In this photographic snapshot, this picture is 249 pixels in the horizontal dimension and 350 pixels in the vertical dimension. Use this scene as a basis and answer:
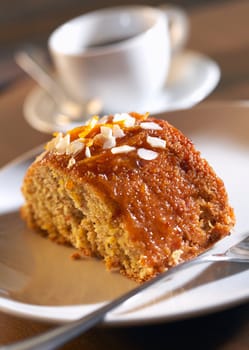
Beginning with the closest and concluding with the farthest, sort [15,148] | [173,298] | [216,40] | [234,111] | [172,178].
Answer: [173,298], [172,178], [234,111], [15,148], [216,40]

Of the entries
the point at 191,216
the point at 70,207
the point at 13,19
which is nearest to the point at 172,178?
the point at 191,216

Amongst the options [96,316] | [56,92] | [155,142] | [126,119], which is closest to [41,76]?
[56,92]

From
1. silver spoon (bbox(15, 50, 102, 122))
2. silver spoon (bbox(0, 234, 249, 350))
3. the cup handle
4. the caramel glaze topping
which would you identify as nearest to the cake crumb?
the caramel glaze topping

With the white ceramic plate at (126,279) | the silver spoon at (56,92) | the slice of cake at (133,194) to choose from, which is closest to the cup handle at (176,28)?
the silver spoon at (56,92)

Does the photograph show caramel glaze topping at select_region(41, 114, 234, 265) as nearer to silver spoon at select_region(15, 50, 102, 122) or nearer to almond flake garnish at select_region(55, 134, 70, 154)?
almond flake garnish at select_region(55, 134, 70, 154)

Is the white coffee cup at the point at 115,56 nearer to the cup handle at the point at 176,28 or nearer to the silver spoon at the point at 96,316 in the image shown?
the cup handle at the point at 176,28

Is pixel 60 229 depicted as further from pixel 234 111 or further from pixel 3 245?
pixel 234 111
